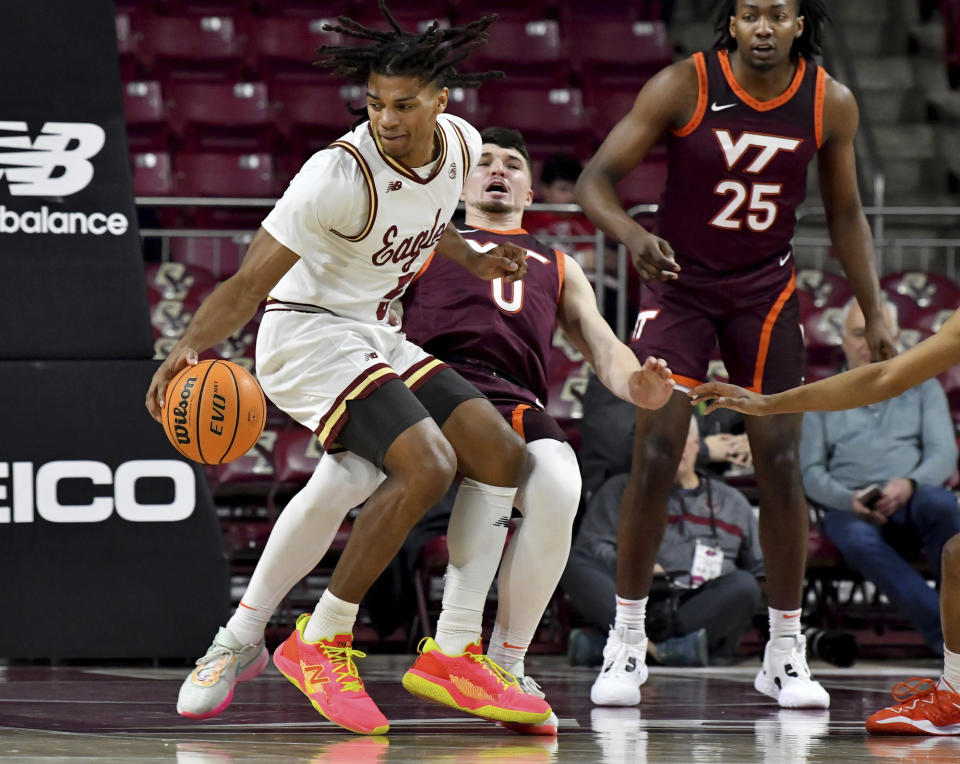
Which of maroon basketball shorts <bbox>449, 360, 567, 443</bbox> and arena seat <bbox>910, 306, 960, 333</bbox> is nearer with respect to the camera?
maroon basketball shorts <bbox>449, 360, 567, 443</bbox>

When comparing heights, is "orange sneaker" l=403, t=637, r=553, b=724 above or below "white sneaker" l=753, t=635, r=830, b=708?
above

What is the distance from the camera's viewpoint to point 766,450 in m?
4.82

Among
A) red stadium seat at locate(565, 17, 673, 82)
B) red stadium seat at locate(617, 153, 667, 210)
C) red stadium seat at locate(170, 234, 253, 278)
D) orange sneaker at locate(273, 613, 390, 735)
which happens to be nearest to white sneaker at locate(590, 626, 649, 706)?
orange sneaker at locate(273, 613, 390, 735)

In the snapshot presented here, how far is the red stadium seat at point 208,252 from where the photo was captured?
855cm

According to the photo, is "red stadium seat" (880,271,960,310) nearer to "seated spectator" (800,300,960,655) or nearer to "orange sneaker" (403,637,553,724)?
"seated spectator" (800,300,960,655)

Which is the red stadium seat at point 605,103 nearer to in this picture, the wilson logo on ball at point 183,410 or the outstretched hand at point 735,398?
the outstretched hand at point 735,398

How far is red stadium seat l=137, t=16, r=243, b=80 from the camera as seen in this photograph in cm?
1034

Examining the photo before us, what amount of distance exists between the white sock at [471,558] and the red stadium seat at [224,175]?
5.71m

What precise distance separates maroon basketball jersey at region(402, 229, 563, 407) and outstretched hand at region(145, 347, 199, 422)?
1.06 m

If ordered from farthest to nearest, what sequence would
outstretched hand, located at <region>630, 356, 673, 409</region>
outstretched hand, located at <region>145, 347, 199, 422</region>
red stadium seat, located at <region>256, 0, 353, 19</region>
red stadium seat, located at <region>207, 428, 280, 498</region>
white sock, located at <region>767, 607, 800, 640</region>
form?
red stadium seat, located at <region>256, 0, 353, 19</region> → red stadium seat, located at <region>207, 428, 280, 498</region> → white sock, located at <region>767, 607, 800, 640</region> → outstretched hand, located at <region>630, 356, 673, 409</region> → outstretched hand, located at <region>145, 347, 199, 422</region>

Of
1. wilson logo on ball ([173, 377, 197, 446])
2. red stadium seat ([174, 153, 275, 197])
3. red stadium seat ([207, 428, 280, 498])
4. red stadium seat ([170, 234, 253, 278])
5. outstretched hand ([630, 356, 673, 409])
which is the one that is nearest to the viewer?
wilson logo on ball ([173, 377, 197, 446])

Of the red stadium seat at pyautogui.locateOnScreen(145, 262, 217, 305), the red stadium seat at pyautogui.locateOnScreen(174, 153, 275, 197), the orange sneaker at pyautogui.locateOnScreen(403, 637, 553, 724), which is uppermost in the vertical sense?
the red stadium seat at pyautogui.locateOnScreen(174, 153, 275, 197)

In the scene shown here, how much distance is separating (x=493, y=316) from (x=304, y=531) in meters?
0.97

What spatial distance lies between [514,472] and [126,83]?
6.92m
